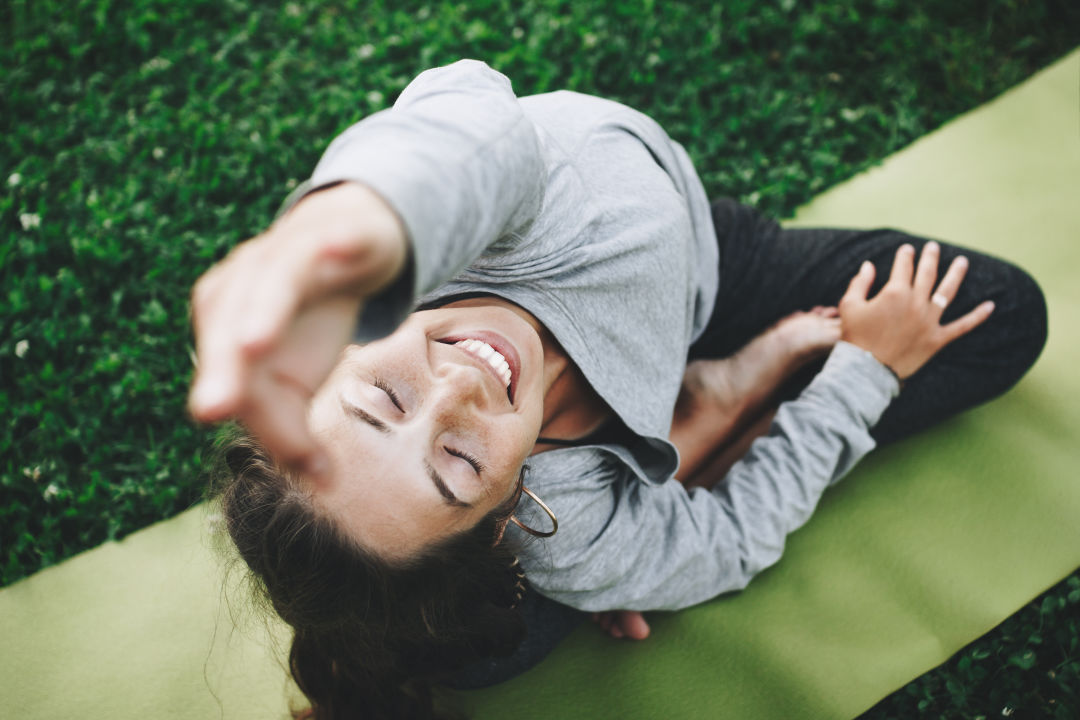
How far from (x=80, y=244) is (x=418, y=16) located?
6.35ft

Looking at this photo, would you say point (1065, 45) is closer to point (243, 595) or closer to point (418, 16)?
point (418, 16)

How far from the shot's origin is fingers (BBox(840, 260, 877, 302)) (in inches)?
88.4

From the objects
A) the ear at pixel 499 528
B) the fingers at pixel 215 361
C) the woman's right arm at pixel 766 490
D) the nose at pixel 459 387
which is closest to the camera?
the fingers at pixel 215 361

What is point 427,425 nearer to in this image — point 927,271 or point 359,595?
point 359,595

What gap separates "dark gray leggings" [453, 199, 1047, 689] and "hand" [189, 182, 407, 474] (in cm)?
156

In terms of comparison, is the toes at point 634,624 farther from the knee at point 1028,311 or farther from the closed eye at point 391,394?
the knee at point 1028,311

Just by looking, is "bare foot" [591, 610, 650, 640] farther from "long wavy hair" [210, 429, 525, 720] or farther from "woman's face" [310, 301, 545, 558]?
"woman's face" [310, 301, 545, 558]

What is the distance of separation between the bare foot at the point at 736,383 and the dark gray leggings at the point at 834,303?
0.08m

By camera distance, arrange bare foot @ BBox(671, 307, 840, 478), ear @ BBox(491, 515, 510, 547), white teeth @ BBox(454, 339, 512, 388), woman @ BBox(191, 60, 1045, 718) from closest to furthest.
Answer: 1. woman @ BBox(191, 60, 1045, 718)
2. white teeth @ BBox(454, 339, 512, 388)
3. ear @ BBox(491, 515, 510, 547)
4. bare foot @ BBox(671, 307, 840, 478)

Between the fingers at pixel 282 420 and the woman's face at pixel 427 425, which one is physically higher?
the fingers at pixel 282 420

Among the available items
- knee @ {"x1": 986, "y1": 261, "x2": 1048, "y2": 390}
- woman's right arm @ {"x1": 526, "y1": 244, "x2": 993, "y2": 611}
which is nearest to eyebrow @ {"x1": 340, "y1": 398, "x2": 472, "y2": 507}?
woman's right arm @ {"x1": 526, "y1": 244, "x2": 993, "y2": 611}

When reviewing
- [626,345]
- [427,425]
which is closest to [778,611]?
[626,345]

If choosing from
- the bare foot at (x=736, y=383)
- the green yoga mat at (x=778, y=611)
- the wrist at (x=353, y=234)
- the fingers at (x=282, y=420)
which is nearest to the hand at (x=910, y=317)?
the bare foot at (x=736, y=383)

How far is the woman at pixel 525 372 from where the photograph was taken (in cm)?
76
